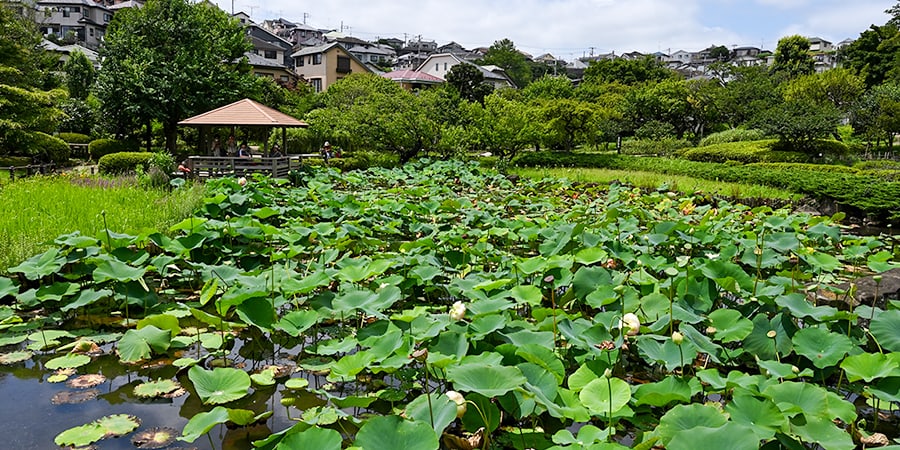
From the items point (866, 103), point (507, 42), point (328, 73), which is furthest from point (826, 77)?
point (507, 42)

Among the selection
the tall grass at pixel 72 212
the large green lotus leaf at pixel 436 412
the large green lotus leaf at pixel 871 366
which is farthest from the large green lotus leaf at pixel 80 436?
the large green lotus leaf at pixel 871 366

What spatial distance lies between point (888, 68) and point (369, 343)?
134 ft

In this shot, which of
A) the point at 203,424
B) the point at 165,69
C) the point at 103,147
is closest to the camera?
the point at 203,424

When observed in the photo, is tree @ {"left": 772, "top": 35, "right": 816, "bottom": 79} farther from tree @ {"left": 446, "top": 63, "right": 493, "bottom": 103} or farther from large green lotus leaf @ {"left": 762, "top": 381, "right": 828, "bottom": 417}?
large green lotus leaf @ {"left": 762, "top": 381, "right": 828, "bottom": 417}

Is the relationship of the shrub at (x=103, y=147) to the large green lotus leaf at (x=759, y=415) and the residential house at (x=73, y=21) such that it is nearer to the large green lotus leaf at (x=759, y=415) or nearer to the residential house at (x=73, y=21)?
the large green lotus leaf at (x=759, y=415)

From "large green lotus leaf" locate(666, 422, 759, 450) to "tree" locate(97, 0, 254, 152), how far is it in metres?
20.4

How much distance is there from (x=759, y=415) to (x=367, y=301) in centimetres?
184

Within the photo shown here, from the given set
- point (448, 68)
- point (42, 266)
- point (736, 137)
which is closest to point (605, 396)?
Result: point (42, 266)

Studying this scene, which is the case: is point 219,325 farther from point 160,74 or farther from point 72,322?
point 160,74

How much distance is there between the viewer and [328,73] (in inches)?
1620

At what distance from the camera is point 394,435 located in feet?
5.42

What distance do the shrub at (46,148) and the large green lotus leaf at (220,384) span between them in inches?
544

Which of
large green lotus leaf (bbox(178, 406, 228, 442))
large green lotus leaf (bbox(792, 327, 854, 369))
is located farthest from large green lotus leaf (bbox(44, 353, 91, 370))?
large green lotus leaf (bbox(792, 327, 854, 369))

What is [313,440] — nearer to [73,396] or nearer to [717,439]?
[717,439]
